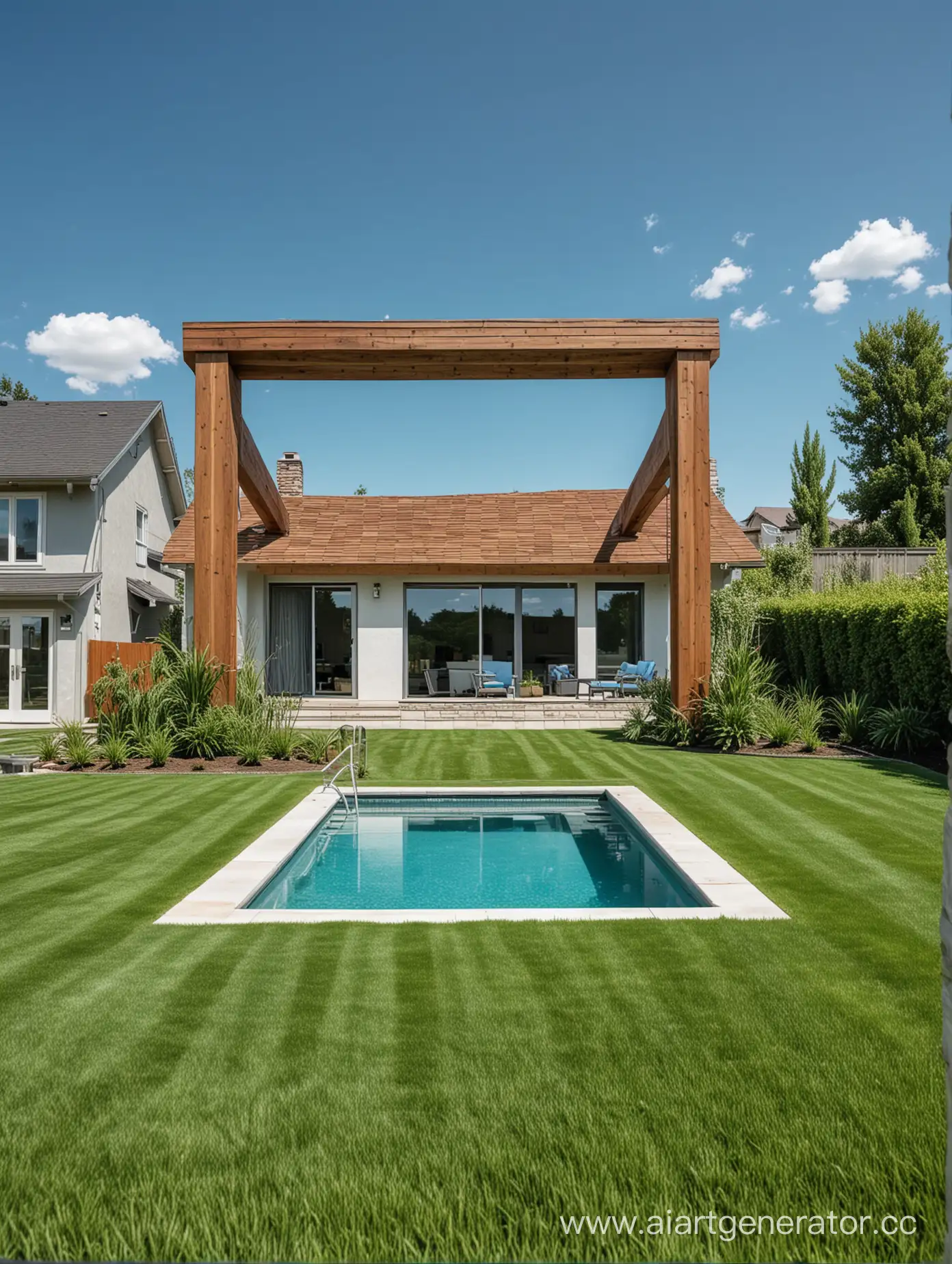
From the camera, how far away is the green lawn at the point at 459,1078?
2070 millimetres

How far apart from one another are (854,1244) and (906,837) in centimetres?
472

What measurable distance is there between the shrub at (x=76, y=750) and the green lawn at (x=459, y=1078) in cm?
481

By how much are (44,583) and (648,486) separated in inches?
517

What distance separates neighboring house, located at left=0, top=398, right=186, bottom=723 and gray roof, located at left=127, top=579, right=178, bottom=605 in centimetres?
5

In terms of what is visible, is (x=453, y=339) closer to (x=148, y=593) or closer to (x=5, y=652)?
(x=5, y=652)

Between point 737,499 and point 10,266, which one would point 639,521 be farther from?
point 737,499

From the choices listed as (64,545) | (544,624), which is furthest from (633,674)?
(64,545)

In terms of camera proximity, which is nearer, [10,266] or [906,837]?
[906,837]

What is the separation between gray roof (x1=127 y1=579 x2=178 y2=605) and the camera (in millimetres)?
20891

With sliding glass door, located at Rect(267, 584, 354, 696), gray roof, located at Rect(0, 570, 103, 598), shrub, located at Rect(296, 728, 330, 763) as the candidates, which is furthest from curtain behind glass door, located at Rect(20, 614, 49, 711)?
shrub, located at Rect(296, 728, 330, 763)

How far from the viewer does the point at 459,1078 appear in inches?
108

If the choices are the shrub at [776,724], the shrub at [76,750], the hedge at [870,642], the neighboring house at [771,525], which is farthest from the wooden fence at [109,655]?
the neighboring house at [771,525]

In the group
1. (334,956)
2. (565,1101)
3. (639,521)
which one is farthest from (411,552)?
(565,1101)

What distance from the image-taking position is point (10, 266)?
78.0 ft
